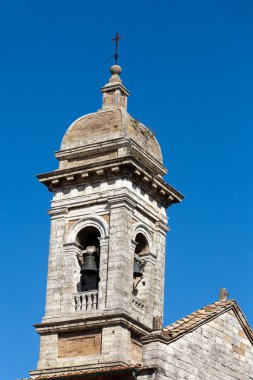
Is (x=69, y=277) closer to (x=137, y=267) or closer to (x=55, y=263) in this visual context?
(x=55, y=263)

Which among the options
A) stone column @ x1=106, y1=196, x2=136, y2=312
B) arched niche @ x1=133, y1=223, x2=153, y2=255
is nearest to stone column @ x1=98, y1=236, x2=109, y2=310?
stone column @ x1=106, y1=196, x2=136, y2=312

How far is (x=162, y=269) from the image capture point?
99.0 feet

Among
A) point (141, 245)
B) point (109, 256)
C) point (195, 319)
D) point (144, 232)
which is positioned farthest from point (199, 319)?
point (141, 245)

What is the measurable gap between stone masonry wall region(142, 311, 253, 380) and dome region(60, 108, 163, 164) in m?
6.59

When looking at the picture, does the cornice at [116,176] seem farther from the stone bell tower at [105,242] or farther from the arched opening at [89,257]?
the arched opening at [89,257]

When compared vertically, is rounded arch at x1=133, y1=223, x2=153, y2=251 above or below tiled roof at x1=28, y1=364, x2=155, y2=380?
above

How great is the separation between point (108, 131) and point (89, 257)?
3.62 meters

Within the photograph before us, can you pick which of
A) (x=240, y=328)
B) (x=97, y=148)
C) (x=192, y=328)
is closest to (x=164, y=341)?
(x=192, y=328)

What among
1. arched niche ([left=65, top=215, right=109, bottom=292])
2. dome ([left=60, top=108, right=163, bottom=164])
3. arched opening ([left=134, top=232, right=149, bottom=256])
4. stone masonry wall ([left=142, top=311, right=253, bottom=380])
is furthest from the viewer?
dome ([left=60, top=108, right=163, bottom=164])

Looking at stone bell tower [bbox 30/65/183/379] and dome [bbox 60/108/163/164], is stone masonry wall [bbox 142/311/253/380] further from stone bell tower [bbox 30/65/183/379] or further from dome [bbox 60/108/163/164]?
dome [bbox 60/108/163/164]

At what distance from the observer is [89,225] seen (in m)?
29.3

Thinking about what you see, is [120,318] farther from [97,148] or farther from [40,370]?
[97,148]

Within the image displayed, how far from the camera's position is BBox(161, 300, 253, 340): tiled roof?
943 inches

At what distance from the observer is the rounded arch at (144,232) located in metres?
29.4
